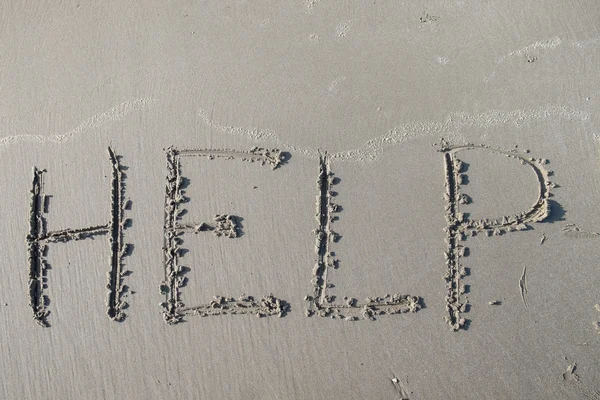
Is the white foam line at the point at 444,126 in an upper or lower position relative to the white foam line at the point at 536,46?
lower

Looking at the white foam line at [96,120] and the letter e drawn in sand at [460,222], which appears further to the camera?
the white foam line at [96,120]

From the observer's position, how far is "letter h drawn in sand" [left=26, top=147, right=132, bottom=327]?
12.1ft

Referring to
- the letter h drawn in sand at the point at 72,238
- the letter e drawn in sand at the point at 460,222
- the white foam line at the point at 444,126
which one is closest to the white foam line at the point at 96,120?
the letter h drawn in sand at the point at 72,238

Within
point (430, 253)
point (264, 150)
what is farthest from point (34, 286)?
point (430, 253)

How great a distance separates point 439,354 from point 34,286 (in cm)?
350

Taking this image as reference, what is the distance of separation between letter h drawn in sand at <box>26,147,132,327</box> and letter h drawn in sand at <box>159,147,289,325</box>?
37cm

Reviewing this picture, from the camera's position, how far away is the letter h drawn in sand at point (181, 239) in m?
3.65

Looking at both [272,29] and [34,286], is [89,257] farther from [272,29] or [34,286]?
[272,29]

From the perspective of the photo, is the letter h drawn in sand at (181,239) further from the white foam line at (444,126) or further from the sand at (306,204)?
the white foam line at (444,126)

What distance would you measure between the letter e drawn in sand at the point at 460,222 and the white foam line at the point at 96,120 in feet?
9.02

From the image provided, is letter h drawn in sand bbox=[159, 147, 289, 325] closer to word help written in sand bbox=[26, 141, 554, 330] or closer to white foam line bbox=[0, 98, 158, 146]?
word help written in sand bbox=[26, 141, 554, 330]

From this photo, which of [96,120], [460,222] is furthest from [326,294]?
[96,120]

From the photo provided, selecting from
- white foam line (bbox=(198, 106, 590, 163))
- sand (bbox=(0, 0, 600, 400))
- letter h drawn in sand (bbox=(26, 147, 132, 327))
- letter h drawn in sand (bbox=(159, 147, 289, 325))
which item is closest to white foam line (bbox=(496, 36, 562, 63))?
sand (bbox=(0, 0, 600, 400))

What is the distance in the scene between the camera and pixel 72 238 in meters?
3.73
